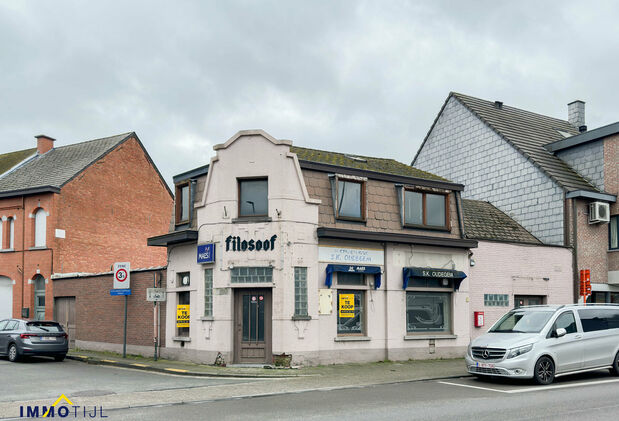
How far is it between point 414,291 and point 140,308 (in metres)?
9.12

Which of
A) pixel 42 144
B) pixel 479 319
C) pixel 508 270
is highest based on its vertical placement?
pixel 42 144

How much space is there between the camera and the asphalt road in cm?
1045

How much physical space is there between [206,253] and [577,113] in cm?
2285

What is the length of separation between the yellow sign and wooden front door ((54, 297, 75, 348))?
23.8ft

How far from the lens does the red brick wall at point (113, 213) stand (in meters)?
29.5

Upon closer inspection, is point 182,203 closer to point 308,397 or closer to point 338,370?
point 338,370

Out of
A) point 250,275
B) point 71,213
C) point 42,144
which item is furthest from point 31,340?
point 42,144

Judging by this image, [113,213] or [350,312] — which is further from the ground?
[113,213]

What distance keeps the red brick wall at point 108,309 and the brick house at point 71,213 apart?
9.65 feet

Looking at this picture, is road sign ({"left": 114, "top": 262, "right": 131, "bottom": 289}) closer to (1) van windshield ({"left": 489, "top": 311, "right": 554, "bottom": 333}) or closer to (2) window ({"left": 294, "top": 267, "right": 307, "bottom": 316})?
(2) window ({"left": 294, "top": 267, "right": 307, "bottom": 316})

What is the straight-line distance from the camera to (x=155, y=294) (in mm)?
19719

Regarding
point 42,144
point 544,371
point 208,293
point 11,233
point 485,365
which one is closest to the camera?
point 544,371

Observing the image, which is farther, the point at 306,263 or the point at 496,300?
the point at 496,300

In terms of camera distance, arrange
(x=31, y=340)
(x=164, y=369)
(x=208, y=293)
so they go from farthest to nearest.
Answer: (x=31, y=340) → (x=208, y=293) → (x=164, y=369)
